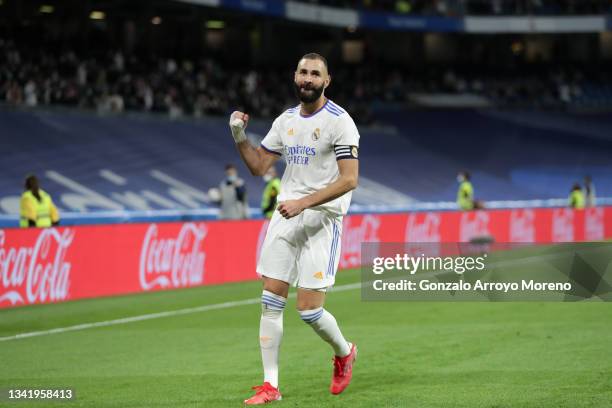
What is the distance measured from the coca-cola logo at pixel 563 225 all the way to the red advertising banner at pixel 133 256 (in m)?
8.31

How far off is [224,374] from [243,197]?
564 inches

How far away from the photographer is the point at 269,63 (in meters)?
54.9

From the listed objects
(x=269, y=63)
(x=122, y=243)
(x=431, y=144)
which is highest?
(x=269, y=63)

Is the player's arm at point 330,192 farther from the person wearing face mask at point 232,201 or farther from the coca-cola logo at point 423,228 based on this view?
the coca-cola logo at point 423,228

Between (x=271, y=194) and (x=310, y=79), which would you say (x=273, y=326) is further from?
(x=271, y=194)

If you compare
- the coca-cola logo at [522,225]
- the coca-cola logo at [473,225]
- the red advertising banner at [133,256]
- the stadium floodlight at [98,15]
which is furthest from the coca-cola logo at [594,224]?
the stadium floodlight at [98,15]

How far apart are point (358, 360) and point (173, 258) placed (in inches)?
381

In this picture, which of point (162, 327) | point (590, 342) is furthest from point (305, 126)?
point (162, 327)

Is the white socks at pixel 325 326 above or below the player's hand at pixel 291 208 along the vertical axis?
below

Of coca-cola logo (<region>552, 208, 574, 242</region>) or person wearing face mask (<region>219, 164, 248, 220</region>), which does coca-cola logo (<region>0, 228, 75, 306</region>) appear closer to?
person wearing face mask (<region>219, 164, 248, 220</region>)

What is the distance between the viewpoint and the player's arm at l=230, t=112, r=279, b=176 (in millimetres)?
7863

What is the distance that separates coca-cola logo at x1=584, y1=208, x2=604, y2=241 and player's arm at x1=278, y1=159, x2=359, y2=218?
28.6 meters

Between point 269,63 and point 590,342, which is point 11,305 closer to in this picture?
point 590,342

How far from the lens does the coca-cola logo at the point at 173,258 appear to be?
18734 millimetres
